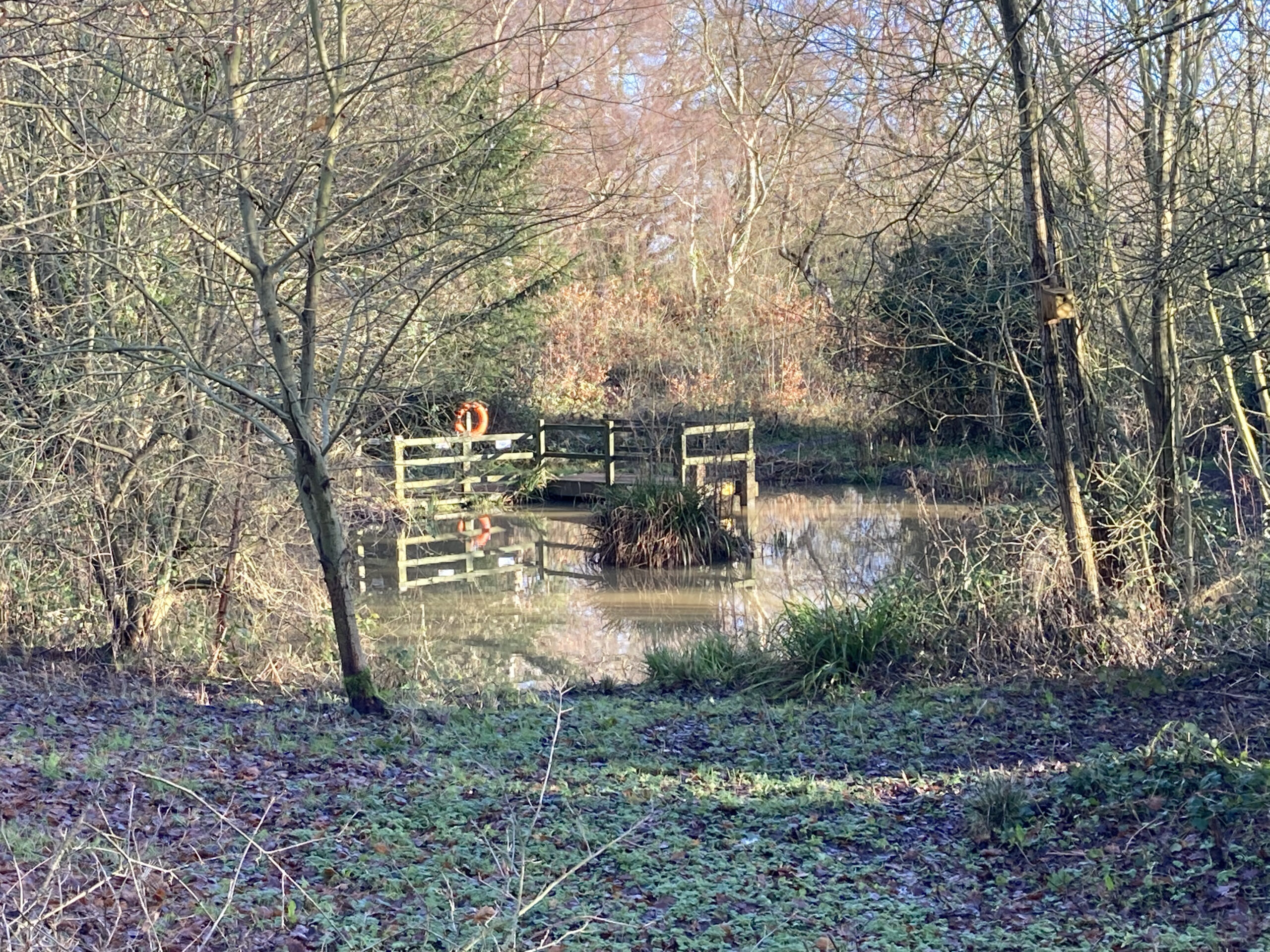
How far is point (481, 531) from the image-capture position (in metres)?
18.8

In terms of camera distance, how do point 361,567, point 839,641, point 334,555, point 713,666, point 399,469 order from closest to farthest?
point 334,555 → point 839,641 → point 713,666 → point 361,567 → point 399,469

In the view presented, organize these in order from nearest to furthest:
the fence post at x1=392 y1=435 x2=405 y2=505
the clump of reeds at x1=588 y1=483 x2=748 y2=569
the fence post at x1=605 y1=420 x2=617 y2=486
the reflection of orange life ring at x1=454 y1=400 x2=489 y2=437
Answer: the clump of reeds at x1=588 y1=483 x2=748 y2=569 → the fence post at x1=392 y1=435 x2=405 y2=505 → the reflection of orange life ring at x1=454 y1=400 x2=489 y2=437 → the fence post at x1=605 y1=420 x2=617 y2=486

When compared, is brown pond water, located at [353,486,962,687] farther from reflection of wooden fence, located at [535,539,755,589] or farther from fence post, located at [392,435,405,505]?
fence post, located at [392,435,405,505]

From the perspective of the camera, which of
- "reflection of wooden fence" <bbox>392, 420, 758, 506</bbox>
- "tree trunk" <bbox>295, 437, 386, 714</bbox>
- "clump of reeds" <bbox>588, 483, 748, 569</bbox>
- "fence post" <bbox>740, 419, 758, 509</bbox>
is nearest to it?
"tree trunk" <bbox>295, 437, 386, 714</bbox>

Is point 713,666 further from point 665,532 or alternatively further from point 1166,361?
point 665,532

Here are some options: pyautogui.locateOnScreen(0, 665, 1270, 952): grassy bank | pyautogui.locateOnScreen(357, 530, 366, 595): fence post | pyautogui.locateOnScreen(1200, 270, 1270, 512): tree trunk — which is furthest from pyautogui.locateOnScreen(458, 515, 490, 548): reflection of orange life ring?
pyautogui.locateOnScreen(1200, 270, 1270, 512): tree trunk

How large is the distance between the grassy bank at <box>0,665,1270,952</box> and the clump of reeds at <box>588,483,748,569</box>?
7.31 metres

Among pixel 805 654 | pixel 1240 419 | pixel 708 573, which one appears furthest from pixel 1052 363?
pixel 708 573

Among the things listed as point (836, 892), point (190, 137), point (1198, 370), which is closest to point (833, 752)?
point (836, 892)

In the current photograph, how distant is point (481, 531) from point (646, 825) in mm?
13451

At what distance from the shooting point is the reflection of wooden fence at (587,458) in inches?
665

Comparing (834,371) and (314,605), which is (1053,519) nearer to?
(314,605)

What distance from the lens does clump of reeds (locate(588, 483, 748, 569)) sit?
15148 millimetres

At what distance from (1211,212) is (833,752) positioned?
3.52 meters
